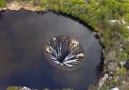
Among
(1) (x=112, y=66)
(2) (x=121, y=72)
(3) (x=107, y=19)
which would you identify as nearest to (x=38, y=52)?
(1) (x=112, y=66)

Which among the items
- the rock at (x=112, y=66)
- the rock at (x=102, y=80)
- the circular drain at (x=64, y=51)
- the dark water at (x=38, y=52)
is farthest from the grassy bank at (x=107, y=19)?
the circular drain at (x=64, y=51)

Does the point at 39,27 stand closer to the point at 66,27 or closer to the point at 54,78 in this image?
the point at 66,27

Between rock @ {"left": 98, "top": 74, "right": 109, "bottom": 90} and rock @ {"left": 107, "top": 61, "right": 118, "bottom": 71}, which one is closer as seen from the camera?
rock @ {"left": 98, "top": 74, "right": 109, "bottom": 90}

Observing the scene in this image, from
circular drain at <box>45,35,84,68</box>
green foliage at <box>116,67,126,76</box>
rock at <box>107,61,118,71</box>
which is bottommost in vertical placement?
green foliage at <box>116,67,126,76</box>

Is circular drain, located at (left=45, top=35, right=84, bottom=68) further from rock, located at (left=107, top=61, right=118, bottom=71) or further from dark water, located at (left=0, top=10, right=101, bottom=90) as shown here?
rock, located at (left=107, top=61, right=118, bottom=71)

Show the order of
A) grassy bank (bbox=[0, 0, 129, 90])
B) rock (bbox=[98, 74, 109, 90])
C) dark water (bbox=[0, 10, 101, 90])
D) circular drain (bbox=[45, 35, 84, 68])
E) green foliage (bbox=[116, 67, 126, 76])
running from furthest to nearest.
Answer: grassy bank (bbox=[0, 0, 129, 90])
circular drain (bbox=[45, 35, 84, 68])
green foliage (bbox=[116, 67, 126, 76])
rock (bbox=[98, 74, 109, 90])
dark water (bbox=[0, 10, 101, 90])

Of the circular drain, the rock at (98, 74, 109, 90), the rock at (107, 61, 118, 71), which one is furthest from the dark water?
the rock at (107, 61, 118, 71)

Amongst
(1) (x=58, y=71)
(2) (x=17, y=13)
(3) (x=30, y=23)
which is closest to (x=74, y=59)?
(1) (x=58, y=71)

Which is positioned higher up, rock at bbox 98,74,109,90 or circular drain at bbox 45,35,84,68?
circular drain at bbox 45,35,84,68

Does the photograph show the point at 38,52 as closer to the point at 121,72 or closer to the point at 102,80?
the point at 102,80
